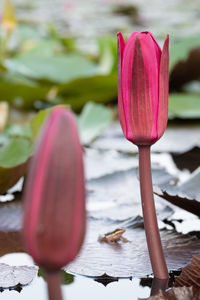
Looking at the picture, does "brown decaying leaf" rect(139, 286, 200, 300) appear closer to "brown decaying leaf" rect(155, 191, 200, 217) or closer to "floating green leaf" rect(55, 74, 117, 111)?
"brown decaying leaf" rect(155, 191, 200, 217)

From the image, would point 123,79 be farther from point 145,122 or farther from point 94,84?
point 94,84

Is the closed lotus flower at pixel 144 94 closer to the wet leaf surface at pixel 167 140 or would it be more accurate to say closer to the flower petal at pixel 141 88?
the flower petal at pixel 141 88

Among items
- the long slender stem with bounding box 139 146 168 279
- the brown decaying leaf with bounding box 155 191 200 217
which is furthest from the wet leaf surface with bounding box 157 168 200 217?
the long slender stem with bounding box 139 146 168 279

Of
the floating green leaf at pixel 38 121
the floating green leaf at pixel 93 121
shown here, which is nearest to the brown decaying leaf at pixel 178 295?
the floating green leaf at pixel 38 121

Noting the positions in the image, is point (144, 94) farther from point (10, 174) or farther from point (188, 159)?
point (188, 159)

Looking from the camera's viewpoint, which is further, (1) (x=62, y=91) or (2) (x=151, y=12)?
(2) (x=151, y=12)

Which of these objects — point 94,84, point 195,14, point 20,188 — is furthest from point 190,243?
point 195,14
